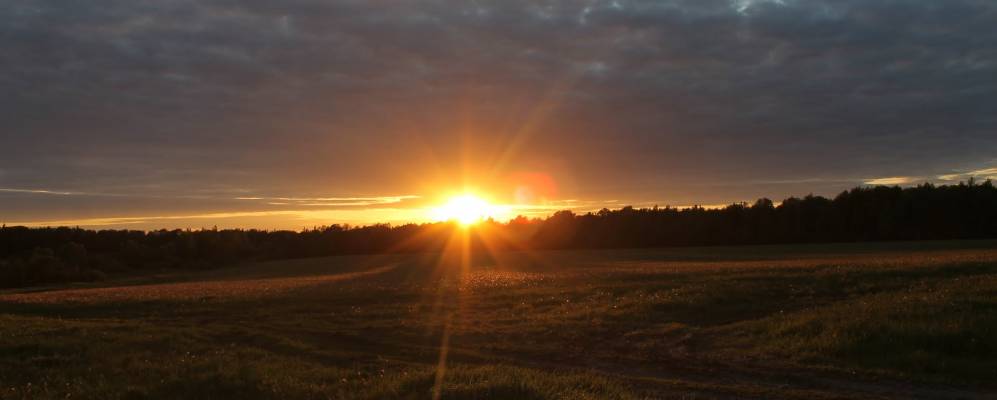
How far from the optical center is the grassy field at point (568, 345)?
12219mm

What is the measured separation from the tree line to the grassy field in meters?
65.9

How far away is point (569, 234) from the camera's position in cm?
11338

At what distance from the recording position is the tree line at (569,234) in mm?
87500

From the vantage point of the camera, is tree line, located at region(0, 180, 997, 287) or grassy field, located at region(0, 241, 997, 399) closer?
grassy field, located at region(0, 241, 997, 399)

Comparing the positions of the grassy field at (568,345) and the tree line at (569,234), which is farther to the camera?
the tree line at (569,234)

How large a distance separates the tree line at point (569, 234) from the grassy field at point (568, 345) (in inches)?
2594

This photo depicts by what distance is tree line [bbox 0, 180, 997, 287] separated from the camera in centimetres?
8750

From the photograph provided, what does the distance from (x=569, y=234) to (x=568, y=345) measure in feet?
310

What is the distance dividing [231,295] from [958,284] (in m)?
33.6

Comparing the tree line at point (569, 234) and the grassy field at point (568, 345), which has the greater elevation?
the tree line at point (569, 234)

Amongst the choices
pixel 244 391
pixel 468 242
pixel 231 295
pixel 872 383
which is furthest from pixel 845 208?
pixel 244 391

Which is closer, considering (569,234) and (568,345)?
(568,345)

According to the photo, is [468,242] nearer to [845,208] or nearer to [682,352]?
[845,208]

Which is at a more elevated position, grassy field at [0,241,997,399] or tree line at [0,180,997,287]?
tree line at [0,180,997,287]
